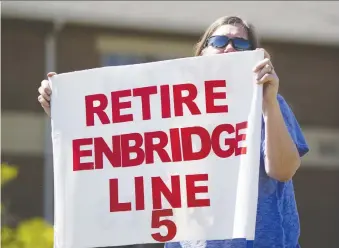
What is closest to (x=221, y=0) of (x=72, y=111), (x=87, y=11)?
(x=87, y=11)

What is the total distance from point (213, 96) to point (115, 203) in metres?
0.52

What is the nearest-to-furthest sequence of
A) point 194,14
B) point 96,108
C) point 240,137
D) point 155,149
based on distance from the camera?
point 240,137, point 155,149, point 96,108, point 194,14

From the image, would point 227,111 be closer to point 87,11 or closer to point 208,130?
point 208,130

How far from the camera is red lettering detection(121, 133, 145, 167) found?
3.14 m

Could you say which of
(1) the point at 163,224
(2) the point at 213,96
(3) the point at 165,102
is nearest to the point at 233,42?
(2) the point at 213,96

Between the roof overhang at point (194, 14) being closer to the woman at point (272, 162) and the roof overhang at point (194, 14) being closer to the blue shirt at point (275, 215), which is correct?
the woman at point (272, 162)

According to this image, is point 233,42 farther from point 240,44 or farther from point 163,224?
point 163,224

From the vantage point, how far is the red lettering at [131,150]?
3.14m

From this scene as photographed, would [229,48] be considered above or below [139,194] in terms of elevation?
above

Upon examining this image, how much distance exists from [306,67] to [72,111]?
421 inches

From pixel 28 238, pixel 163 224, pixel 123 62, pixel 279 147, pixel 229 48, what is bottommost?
pixel 163 224

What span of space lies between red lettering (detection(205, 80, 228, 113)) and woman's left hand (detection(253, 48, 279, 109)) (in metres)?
0.20

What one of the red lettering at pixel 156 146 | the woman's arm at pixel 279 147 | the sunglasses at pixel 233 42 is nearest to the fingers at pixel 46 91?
the red lettering at pixel 156 146

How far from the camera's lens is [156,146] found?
3.12 meters
